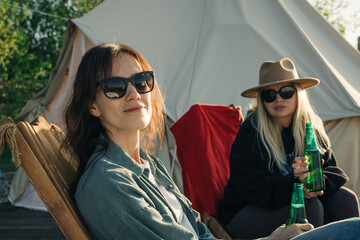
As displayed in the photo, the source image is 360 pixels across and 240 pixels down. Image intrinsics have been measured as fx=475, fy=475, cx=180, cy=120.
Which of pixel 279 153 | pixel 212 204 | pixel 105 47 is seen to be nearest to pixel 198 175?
pixel 212 204

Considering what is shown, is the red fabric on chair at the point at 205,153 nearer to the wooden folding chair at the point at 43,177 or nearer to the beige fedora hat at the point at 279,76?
the beige fedora hat at the point at 279,76

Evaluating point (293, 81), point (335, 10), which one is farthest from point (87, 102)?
point (335, 10)

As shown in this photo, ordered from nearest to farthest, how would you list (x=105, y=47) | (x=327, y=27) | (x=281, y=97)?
(x=105, y=47) → (x=281, y=97) → (x=327, y=27)

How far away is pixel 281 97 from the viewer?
3479mm

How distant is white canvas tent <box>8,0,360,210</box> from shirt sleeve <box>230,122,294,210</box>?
8.01 feet

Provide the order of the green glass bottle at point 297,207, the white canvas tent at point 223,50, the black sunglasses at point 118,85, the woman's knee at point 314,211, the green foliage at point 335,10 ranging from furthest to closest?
the green foliage at point 335,10
the white canvas tent at point 223,50
the woman's knee at point 314,211
the green glass bottle at point 297,207
the black sunglasses at point 118,85

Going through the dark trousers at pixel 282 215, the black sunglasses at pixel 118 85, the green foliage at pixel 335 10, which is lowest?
the dark trousers at pixel 282 215

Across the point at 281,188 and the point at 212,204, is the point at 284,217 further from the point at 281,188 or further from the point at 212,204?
the point at 212,204

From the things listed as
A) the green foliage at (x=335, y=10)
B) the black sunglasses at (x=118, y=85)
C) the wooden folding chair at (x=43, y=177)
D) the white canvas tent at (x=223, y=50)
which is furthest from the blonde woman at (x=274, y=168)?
the green foliage at (x=335, y=10)

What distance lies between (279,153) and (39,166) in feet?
6.24

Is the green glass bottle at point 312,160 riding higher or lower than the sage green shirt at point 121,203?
lower

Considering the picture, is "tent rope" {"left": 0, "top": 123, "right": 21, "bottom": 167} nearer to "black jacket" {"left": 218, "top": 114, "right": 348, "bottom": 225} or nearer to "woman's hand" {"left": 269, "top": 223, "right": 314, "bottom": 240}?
"woman's hand" {"left": 269, "top": 223, "right": 314, "bottom": 240}

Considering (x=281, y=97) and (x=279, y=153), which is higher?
(x=281, y=97)

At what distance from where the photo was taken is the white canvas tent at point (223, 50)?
572cm
